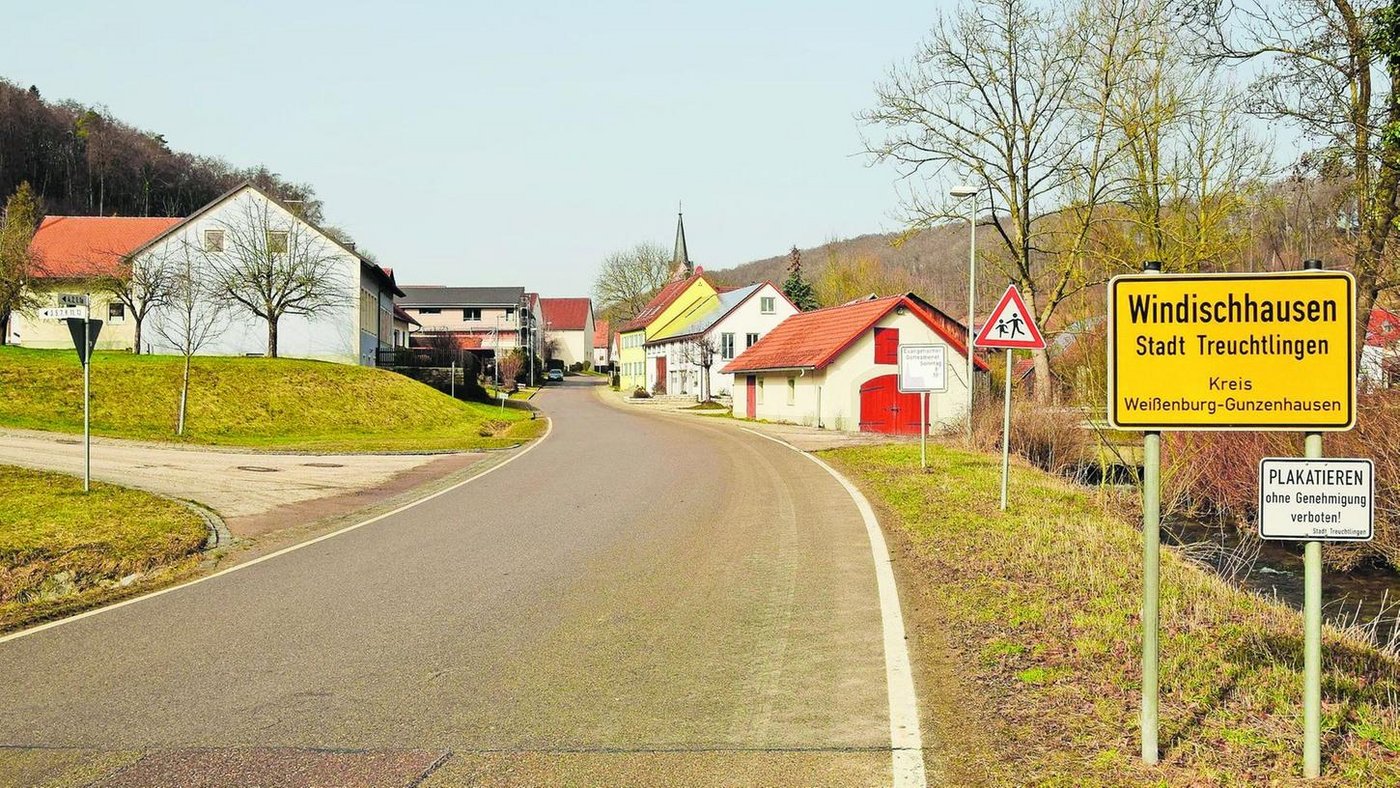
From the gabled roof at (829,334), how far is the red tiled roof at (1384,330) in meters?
29.2

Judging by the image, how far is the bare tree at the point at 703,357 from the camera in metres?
67.2

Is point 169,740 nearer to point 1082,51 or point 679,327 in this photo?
point 1082,51

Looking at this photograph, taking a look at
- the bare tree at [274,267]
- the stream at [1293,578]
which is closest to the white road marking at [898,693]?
the stream at [1293,578]

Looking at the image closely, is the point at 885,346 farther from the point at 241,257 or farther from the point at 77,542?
the point at 77,542

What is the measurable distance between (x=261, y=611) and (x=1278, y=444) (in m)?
12.9

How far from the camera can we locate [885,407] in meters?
43.1

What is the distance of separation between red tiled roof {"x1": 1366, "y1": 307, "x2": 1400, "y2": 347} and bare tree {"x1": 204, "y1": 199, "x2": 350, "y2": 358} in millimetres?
42705

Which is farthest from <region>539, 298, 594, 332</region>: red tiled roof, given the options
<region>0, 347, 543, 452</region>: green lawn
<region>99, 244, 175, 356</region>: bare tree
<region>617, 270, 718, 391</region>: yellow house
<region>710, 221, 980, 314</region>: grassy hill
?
<region>0, 347, 543, 452</region>: green lawn

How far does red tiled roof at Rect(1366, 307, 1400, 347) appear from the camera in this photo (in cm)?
1199

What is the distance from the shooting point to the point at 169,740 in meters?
5.12

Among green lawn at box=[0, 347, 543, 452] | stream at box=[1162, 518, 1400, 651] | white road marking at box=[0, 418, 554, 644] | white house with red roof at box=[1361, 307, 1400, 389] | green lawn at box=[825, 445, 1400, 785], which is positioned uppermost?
white house with red roof at box=[1361, 307, 1400, 389]

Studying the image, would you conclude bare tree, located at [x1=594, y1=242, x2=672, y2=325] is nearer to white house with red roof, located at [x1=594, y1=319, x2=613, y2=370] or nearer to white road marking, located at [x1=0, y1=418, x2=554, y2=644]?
white house with red roof, located at [x1=594, y1=319, x2=613, y2=370]

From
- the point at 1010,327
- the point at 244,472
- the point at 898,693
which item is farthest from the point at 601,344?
the point at 898,693

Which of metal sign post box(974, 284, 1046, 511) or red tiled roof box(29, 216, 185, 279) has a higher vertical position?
red tiled roof box(29, 216, 185, 279)
